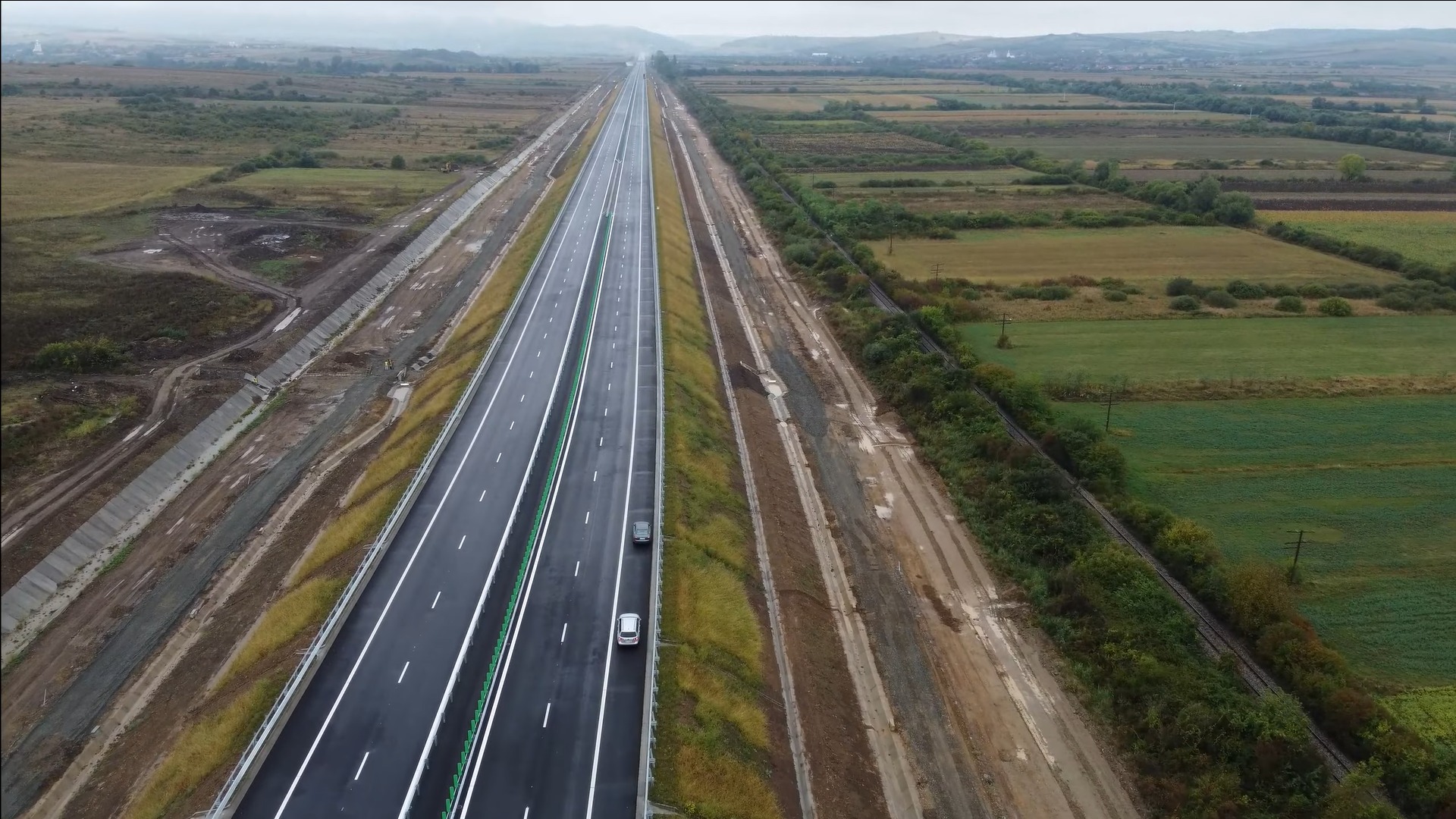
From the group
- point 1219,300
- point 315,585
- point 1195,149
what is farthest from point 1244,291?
point 1195,149

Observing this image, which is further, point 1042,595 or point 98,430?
point 98,430

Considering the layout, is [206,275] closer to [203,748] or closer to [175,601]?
[175,601]

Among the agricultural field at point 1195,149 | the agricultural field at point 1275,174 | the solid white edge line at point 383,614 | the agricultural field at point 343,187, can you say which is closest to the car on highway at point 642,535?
the solid white edge line at point 383,614

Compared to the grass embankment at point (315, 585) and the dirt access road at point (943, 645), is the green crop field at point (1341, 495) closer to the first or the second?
the dirt access road at point (943, 645)

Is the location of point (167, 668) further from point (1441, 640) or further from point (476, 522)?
point (1441, 640)

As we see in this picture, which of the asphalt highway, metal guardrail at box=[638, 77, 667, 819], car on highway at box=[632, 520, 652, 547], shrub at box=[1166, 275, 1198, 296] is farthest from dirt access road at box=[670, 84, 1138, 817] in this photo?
shrub at box=[1166, 275, 1198, 296]

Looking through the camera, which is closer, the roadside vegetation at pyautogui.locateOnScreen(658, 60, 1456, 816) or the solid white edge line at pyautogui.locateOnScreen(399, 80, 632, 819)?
the solid white edge line at pyautogui.locateOnScreen(399, 80, 632, 819)

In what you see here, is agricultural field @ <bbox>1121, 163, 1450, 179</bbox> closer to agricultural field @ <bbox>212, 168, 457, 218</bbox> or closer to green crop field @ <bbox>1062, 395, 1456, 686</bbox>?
green crop field @ <bbox>1062, 395, 1456, 686</bbox>

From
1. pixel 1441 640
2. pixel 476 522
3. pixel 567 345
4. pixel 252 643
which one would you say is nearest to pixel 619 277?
pixel 567 345
